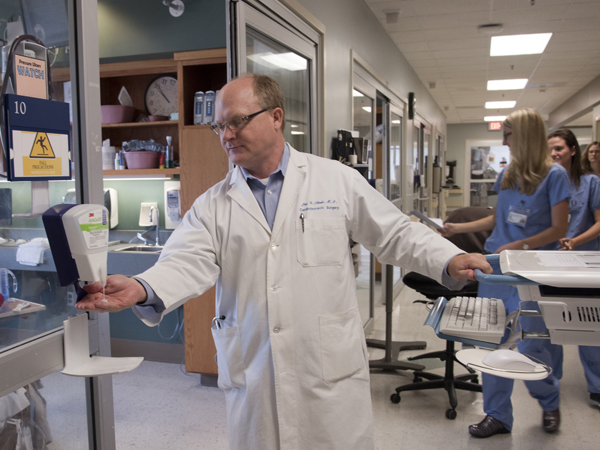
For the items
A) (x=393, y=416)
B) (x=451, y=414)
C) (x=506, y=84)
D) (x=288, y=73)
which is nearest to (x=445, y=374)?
(x=451, y=414)

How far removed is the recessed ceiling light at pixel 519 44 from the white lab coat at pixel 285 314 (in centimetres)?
546

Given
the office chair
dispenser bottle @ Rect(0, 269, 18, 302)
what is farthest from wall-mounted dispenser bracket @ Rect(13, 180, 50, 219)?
the office chair

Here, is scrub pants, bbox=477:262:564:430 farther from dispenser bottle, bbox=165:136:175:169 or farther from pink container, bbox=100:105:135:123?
pink container, bbox=100:105:135:123

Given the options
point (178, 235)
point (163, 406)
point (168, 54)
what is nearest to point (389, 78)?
point (168, 54)

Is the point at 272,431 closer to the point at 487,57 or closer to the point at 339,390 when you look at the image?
the point at 339,390

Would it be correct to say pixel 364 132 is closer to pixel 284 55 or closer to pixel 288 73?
pixel 288 73

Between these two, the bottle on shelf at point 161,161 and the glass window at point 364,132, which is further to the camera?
the glass window at point 364,132

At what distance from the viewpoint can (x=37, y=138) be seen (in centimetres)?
137

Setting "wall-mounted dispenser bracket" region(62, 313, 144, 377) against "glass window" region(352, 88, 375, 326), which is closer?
"wall-mounted dispenser bracket" region(62, 313, 144, 377)

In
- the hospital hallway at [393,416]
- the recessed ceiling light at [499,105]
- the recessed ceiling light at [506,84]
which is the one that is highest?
the recessed ceiling light at [499,105]

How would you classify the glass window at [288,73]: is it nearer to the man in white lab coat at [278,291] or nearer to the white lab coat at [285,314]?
the man in white lab coat at [278,291]

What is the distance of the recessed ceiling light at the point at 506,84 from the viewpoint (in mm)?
9094

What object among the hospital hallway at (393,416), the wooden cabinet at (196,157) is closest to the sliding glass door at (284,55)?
the wooden cabinet at (196,157)

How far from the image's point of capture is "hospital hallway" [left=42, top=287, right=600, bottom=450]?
272 cm
